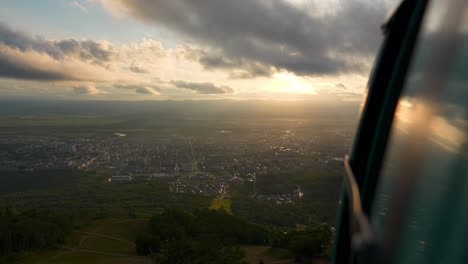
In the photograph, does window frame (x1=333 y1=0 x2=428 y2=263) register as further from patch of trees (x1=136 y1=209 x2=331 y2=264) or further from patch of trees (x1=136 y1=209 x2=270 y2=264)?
patch of trees (x1=136 y1=209 x2=270 y2=264)

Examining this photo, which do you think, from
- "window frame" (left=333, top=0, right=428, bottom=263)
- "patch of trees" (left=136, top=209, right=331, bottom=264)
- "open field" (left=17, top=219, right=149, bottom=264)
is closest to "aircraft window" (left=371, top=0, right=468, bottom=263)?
"window frame" (left=333, top=0, right=428, bottom=263)

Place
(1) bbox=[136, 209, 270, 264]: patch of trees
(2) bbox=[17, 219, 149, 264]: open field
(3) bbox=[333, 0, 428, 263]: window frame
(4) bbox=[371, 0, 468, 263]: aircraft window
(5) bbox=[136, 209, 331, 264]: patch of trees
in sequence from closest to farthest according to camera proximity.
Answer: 1. (4) bbox=[371, 0, 468, 263]: aircraft window
2. (3) bbox=[333, 0, 428, 263]: window frame
3. (5) bbox=[136, 209, 331, 264]: patch of trees
4. (1) bbox=[136, 209, 270, 264]: patch of trees
5. (2) bbox=[17, 219, 149, 264]: open field

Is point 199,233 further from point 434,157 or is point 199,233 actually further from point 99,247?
point 434,157

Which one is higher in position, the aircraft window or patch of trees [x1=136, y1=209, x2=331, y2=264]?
the aircraft window

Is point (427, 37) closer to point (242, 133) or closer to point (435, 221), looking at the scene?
point (435, 221)

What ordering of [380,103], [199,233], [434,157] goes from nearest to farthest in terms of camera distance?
[434,157] → [380,103] → [199,233]

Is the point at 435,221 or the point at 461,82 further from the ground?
the point at 461,82

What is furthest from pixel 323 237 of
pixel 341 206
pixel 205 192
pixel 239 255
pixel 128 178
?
pixel 128 178

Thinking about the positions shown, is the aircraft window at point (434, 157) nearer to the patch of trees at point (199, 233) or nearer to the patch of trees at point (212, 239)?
the patch of trees at point (212, 239)

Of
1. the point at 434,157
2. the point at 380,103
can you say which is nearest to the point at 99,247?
the point at 380,103
